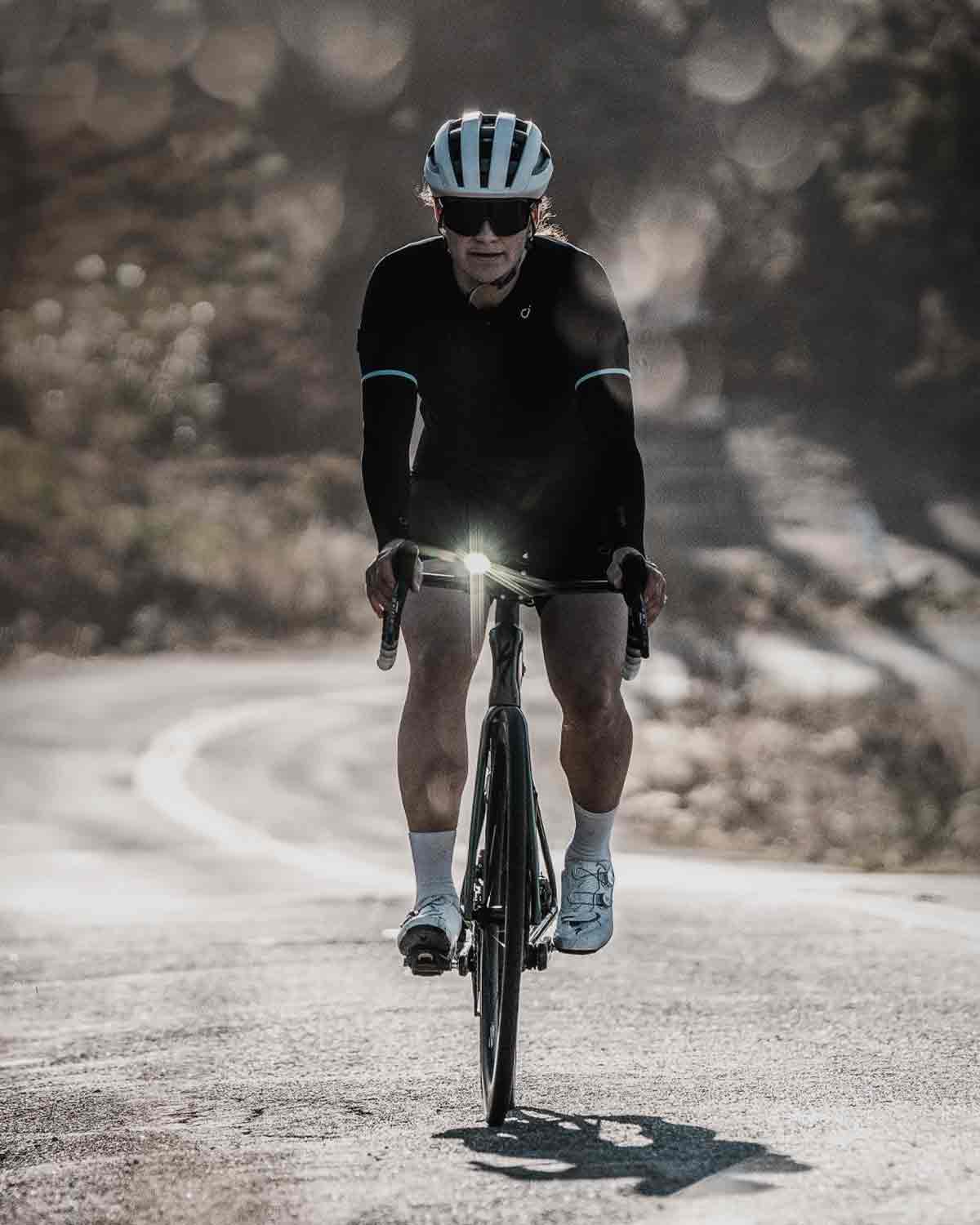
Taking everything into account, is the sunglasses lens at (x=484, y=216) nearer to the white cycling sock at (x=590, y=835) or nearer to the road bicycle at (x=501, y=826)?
the road bicycle at (x=501, y=826)

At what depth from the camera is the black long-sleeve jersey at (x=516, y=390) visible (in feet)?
18.6

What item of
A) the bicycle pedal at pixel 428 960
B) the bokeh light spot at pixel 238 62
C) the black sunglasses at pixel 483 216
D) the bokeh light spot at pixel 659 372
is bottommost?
the bicycle pedal at pixel 428 960

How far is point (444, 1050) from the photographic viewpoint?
6617 millimetres

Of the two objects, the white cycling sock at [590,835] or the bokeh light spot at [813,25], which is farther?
the bokeh light spot at [813,25]

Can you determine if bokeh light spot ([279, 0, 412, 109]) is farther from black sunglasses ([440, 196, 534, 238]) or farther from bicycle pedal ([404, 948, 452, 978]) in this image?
bicycle pedal ([404, 948, 452, 978])

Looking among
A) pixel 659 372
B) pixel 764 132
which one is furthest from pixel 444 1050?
pixel 764 132

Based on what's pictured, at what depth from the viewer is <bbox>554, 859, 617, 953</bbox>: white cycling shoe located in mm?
5719

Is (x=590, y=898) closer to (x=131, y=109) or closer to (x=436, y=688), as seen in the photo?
(x=436, y=688)

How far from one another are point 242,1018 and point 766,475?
4759cm

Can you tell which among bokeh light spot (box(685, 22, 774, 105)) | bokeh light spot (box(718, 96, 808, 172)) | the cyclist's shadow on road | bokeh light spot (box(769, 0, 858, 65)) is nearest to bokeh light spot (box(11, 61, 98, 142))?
bokeh light spot (box(685, 22, 774, 105))

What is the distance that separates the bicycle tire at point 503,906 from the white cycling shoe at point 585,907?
0.66 ft

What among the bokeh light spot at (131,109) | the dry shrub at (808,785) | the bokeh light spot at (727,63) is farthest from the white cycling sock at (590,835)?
the bokeh light spot at (131,109)

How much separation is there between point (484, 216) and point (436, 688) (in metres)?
1.18

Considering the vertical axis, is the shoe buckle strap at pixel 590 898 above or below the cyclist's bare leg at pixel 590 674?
below
